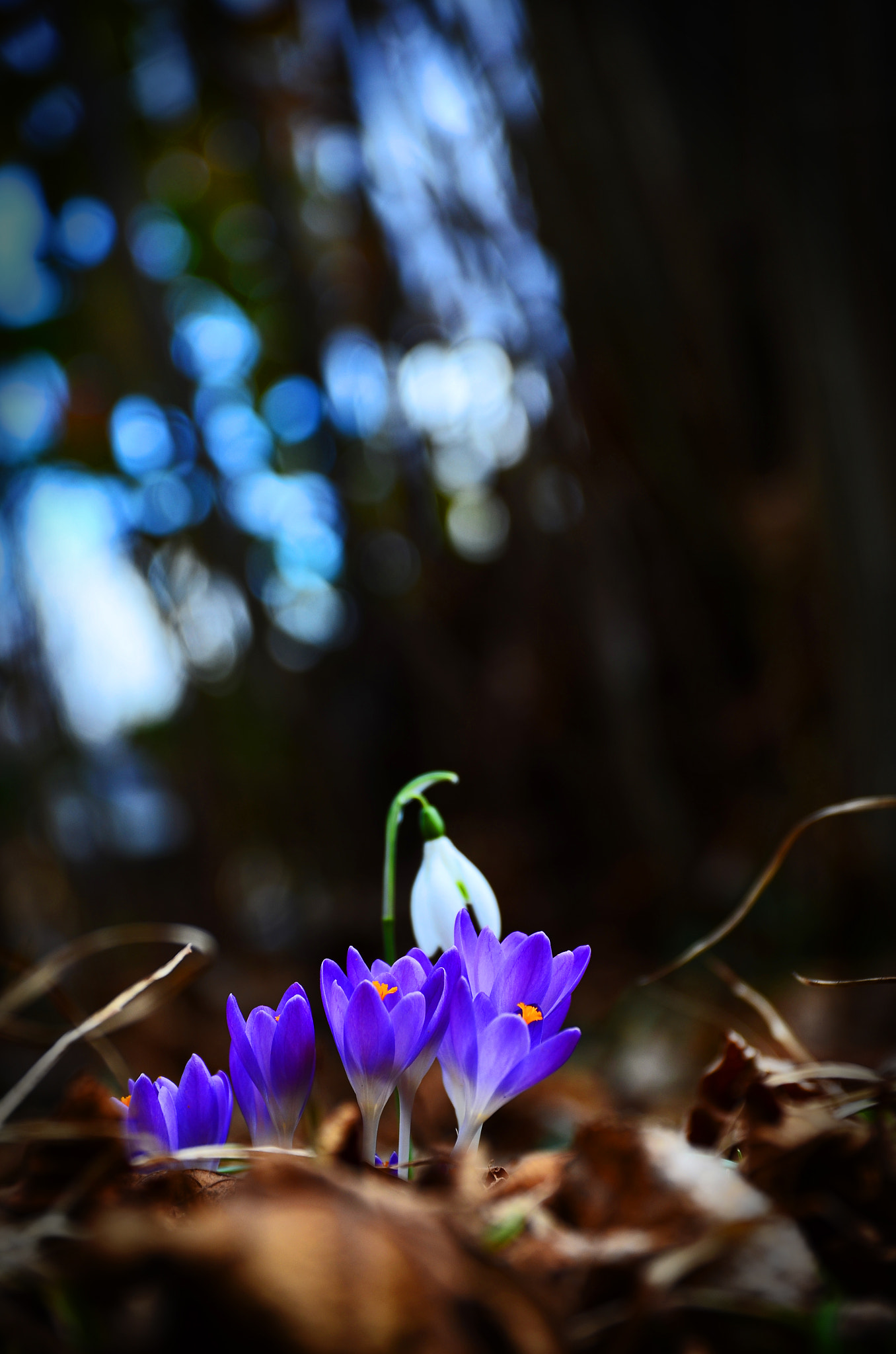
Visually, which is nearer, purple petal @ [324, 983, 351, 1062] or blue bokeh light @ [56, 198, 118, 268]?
purple petal @ [324, 983, 351, 1062]

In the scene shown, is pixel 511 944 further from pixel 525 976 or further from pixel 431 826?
pixel 431 826

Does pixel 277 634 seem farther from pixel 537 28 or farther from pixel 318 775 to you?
pixel 537 28

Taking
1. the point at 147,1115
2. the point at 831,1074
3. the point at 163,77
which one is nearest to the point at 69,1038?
the point at 147,1115

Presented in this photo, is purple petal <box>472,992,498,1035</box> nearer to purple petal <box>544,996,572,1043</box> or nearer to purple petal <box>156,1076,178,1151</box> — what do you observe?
purple petal <box>544,996,572,1043</box>

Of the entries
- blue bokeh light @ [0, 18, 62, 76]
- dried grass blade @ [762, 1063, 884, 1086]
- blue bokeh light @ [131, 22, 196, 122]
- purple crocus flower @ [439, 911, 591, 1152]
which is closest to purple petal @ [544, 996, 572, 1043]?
purple crocus flower @ [439, 911, 591, 1152]

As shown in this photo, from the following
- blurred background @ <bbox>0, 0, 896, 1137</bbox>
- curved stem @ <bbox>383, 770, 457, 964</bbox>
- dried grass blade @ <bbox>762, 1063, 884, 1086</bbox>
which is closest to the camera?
dried grass blade @ <bbox>762, 1063, 884, 1086</bbox>

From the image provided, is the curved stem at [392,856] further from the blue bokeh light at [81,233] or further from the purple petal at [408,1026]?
the blue bokeh light at [81,233]

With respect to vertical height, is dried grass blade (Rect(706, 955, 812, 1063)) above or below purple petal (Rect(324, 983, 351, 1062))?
below

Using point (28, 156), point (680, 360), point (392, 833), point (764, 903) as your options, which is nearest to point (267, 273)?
point (28, 156)
